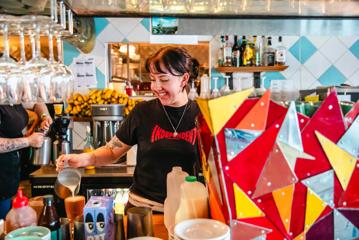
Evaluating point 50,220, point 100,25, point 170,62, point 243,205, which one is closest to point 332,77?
point 100,25

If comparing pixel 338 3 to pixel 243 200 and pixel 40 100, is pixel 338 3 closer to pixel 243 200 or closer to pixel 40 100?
pixel 243 200

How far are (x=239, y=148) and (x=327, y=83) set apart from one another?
3294 millimetres

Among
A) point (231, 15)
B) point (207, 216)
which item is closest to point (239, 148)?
point (207, 216)

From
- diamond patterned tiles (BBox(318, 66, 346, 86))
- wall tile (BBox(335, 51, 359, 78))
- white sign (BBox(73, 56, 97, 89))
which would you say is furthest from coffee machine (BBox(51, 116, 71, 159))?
wall tile (BBox(335, 51, 359, 78))

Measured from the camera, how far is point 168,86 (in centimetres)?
155

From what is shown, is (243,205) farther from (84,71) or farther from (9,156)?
(84,71)

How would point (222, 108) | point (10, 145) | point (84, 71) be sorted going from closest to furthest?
point (222, 108)
point (10, 145)
point (84, 71)

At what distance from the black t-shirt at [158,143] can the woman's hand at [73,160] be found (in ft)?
0.67

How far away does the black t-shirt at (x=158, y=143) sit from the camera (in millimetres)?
1555

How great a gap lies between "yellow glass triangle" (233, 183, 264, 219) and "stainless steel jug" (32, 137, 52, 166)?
197cm

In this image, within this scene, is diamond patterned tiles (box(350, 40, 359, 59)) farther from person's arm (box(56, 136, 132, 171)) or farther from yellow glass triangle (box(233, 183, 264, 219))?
yellow glass triangle (box(233, 183, 264, 219))

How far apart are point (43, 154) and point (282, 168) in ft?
6.81

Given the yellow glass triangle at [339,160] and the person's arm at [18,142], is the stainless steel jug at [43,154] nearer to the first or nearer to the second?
the person's arm at [18,142]

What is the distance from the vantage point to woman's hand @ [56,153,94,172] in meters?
1.40
